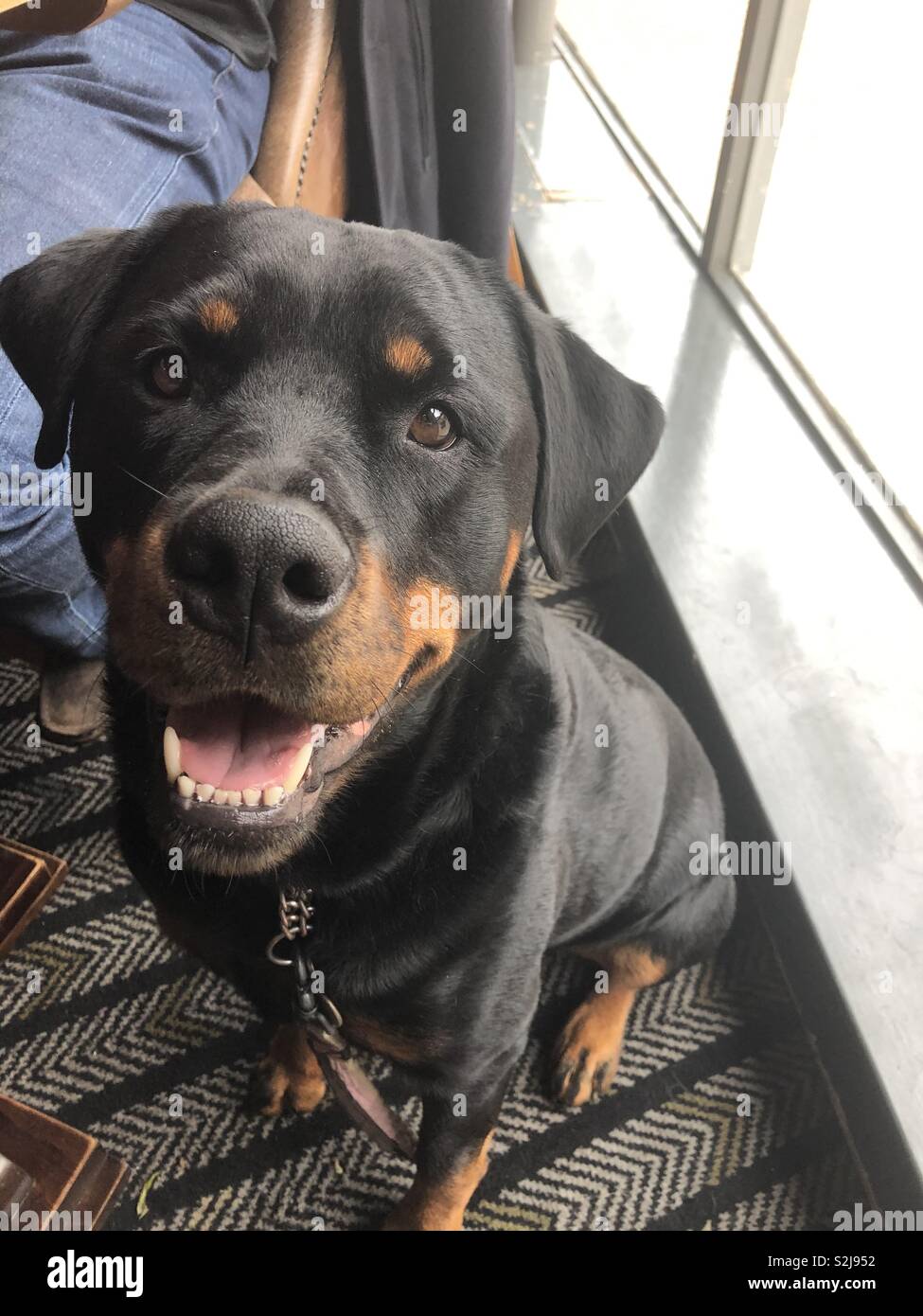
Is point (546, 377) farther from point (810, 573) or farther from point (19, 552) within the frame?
point (810, 573)

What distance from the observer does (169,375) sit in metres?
1.01

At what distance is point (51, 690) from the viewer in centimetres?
206

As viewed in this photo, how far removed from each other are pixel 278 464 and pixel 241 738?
281 mm

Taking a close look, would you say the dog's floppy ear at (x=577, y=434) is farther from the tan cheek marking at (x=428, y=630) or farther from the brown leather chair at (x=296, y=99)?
the brown leather chair at (x=296, y=99)

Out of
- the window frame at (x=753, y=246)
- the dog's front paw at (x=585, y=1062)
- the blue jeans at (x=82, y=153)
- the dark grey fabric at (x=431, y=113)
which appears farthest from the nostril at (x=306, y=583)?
the window frame at (x=753, y=246)

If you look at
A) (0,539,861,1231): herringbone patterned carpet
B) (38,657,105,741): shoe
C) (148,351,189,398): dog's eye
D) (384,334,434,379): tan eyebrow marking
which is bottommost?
(0,539,861,1231): herringbone patterned carpet

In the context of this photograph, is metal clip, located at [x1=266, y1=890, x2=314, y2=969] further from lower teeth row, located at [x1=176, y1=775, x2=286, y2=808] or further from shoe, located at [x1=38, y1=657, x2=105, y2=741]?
shoe, located at [x1=38, y1=657, x2=105, y2=741]

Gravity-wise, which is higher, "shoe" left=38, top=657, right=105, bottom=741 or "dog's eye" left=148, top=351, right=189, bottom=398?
"dog's eye" left=148, top=351, right=189, bottom=398

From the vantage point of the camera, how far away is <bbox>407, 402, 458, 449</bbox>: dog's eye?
1.03 m

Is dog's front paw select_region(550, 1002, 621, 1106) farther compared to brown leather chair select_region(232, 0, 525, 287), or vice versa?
brown leather chair select_region(232, 0, 525, 287)

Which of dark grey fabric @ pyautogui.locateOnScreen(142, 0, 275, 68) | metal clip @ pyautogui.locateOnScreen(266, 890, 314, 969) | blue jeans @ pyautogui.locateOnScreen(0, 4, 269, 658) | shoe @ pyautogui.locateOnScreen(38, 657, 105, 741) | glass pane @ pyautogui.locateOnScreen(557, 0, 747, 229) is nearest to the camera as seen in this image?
metal clip @ pyautogui.locateOnScreen(266, 890, 314, 969)

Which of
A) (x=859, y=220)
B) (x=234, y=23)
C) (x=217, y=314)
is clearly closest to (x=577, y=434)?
(x=217, y=314)

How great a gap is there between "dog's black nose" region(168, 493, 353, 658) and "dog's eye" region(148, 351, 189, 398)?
225 mm

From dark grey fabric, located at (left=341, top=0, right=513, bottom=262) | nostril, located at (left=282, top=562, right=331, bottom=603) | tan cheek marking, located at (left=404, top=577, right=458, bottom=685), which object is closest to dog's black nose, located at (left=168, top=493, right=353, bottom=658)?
nostril, located at (left=282, top=562, right=331, bottom=603)
